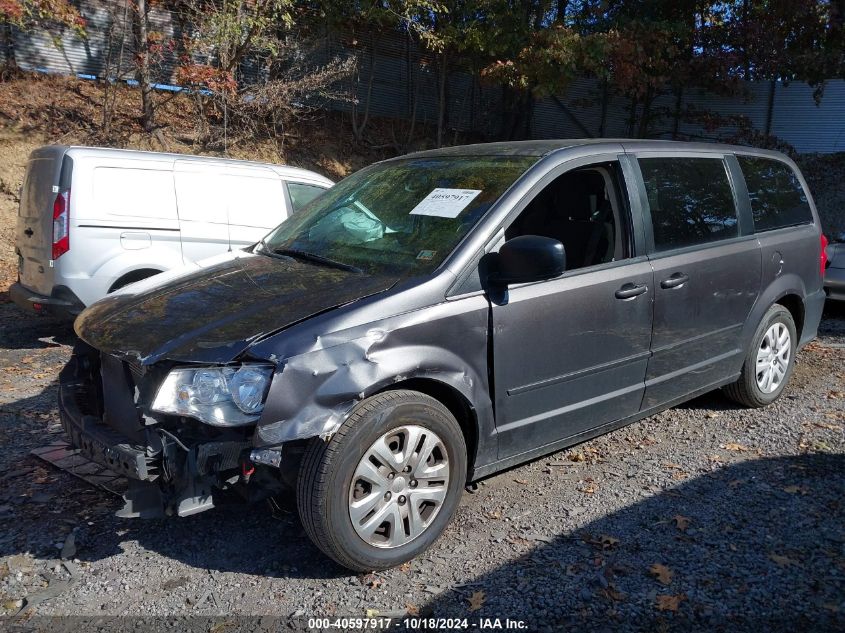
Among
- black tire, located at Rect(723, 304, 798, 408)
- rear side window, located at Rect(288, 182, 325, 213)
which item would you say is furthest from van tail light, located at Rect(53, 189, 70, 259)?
black tire, located at Rect(723, 304, 798, 408)

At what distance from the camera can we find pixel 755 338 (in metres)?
5.01

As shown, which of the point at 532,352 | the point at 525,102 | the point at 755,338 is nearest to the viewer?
the point at 532,352

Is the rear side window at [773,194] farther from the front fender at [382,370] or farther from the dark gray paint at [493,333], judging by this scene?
the front fender at [382,370]

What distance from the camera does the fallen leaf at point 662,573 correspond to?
315 centimetres

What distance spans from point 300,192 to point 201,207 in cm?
113

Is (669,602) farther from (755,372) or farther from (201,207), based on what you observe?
(201,207)

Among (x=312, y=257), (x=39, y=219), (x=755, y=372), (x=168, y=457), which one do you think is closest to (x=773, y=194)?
(x=755, y=372)

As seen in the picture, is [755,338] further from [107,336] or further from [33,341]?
[33,341]

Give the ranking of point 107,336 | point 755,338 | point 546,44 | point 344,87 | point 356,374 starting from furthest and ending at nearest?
point 344,87, point 546,44, point 755,338, point 107,336, point 356,374

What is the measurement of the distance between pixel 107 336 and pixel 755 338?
163 inches

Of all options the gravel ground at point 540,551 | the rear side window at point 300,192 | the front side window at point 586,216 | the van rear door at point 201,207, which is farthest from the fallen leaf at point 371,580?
the rear side window at point 300,192

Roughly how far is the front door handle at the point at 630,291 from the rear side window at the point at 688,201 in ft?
1.14

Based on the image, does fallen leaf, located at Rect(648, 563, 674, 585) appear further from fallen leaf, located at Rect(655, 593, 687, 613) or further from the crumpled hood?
the crumpled hood

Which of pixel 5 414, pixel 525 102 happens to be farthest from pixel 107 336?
pixel 525 102
